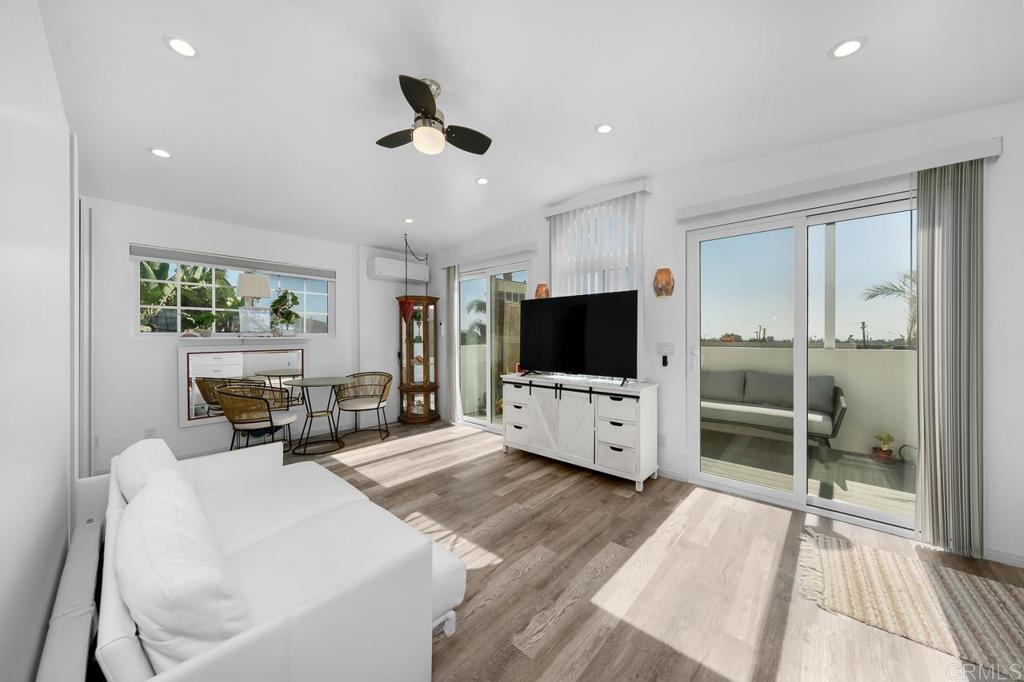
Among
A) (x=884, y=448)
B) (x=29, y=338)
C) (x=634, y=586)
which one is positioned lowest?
(x=634, y=586)

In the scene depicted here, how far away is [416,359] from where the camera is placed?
5.51 metres

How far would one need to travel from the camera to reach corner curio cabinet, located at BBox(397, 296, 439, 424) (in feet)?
17.7

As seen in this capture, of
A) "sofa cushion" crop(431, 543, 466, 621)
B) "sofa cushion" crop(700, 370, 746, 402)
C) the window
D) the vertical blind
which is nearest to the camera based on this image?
"sofa cushion" crop(431, 543, 466, 621)

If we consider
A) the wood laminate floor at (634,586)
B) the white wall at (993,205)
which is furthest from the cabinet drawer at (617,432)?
the white wall at (993,205)

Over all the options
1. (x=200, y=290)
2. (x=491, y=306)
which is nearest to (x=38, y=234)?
(x=200, y=290)

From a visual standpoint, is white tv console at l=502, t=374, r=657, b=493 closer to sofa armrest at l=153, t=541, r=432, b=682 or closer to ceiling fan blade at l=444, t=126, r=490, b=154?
ceiling fan blade at l=444, t=126, r=490, b=154

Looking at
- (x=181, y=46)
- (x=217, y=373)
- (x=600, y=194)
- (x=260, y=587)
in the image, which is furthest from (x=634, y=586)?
(x=217, y=373)

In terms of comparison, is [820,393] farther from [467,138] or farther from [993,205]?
[467,138]

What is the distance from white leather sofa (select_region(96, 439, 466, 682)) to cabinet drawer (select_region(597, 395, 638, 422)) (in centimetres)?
206

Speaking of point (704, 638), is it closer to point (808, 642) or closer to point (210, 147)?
point (808, 642)

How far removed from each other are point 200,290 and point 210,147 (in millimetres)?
2027

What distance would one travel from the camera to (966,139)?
2188mm

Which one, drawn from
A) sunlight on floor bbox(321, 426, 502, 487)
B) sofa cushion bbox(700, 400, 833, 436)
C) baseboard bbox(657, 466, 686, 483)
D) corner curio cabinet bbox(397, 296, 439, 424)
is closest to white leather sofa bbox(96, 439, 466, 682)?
sunlight on floor bbox(321, 426, 502, 487)

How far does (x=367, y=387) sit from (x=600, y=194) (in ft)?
12.7
